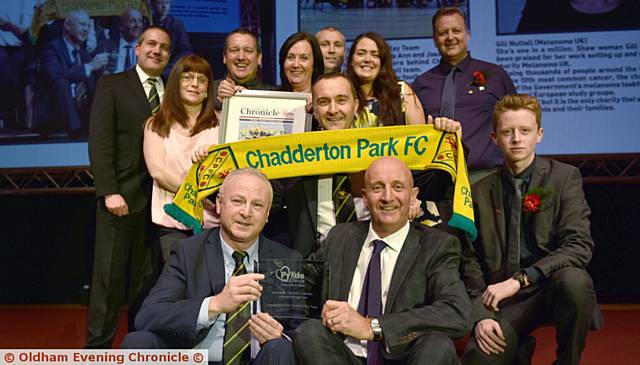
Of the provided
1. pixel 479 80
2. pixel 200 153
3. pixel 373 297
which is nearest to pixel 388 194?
pixel 373 297

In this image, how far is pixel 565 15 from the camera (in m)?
5.52

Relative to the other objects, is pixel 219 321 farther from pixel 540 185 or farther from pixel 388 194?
pixel 540 185

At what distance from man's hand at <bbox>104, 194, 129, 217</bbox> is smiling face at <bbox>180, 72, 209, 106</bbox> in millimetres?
824

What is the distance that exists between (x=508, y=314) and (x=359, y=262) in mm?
852

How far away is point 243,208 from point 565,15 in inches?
146

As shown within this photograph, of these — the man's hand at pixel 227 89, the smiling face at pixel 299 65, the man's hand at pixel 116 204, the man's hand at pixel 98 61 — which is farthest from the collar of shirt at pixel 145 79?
the man's hand at pixel 98 61

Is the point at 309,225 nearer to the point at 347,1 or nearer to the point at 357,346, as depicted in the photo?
the point at 357,346

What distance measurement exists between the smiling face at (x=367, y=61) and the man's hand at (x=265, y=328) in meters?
1.64

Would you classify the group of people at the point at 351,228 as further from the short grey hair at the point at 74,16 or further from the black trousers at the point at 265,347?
the short grey hair at the point at 74,16

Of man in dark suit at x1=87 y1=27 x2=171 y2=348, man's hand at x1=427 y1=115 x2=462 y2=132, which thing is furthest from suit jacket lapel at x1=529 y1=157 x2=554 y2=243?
man in dark suit at x1=87 y1=27 x2=171 y2=348

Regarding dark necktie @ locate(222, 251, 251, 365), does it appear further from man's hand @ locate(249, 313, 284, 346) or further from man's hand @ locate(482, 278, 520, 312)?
man's hand @ locate(482, 278, 520, 312)

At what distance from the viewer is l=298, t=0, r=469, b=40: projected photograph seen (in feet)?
18.5

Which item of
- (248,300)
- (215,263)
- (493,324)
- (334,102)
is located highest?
(334,102)

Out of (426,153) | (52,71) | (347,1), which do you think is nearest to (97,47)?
(52,71)
